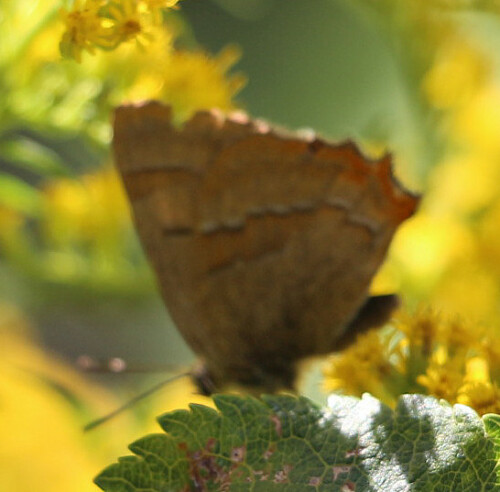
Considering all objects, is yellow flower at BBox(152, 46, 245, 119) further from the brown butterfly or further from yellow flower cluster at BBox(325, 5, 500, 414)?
yellow flower cluster at BBox(325, 5, 500, 414)

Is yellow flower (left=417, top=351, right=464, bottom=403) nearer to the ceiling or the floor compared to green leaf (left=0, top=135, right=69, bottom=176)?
nearer to the floor

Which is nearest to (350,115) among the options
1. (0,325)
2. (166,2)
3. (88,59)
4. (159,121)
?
(0,325)

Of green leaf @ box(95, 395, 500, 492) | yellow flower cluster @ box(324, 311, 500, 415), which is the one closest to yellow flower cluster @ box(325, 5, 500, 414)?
yellow flower cluster @ box(324, 311, 500, 415)

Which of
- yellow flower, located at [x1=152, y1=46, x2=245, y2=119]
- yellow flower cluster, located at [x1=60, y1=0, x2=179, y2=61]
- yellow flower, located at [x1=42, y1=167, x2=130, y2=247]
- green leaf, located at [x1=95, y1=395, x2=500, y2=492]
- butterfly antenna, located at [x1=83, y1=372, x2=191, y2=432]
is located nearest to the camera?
green leaf, located at [x1=95, y1=395, x2=500, y2=492]

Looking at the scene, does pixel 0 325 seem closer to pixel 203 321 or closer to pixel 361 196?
pixel 203 321

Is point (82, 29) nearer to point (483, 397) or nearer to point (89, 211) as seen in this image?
point (483, 397)
